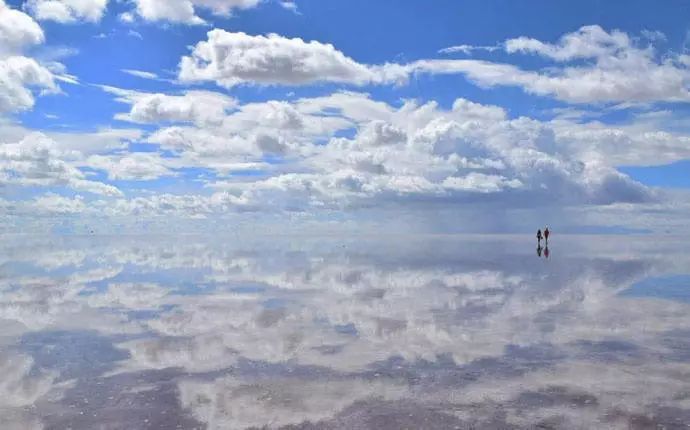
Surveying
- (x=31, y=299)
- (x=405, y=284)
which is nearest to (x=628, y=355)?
(x=405, y=284)

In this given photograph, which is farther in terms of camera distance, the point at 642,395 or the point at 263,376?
the point at 263,376

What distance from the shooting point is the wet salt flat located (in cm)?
1291

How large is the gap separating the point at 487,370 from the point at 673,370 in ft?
16.4

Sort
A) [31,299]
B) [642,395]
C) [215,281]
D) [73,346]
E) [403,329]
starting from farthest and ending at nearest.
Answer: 1. [215,281]
2. [31,299]
3. [403,329]
4. [73,346]
5. [642,395]

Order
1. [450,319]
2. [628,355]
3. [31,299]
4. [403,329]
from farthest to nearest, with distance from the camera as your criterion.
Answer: [31,299] < [450,319] < [403,329] < [628,355]

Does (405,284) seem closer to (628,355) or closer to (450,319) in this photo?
(450,319)

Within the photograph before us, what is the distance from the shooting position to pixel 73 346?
2009cm

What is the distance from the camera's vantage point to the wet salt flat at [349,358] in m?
12.9

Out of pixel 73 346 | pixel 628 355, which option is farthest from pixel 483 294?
pixel 73 346

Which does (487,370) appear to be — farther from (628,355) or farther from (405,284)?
(405,284)

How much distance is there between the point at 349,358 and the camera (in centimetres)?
1798

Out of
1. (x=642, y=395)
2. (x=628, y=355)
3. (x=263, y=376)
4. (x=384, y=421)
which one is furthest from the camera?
(x=628, y=355)

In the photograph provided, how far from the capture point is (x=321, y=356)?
1831 cm

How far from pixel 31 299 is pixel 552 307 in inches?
1041
